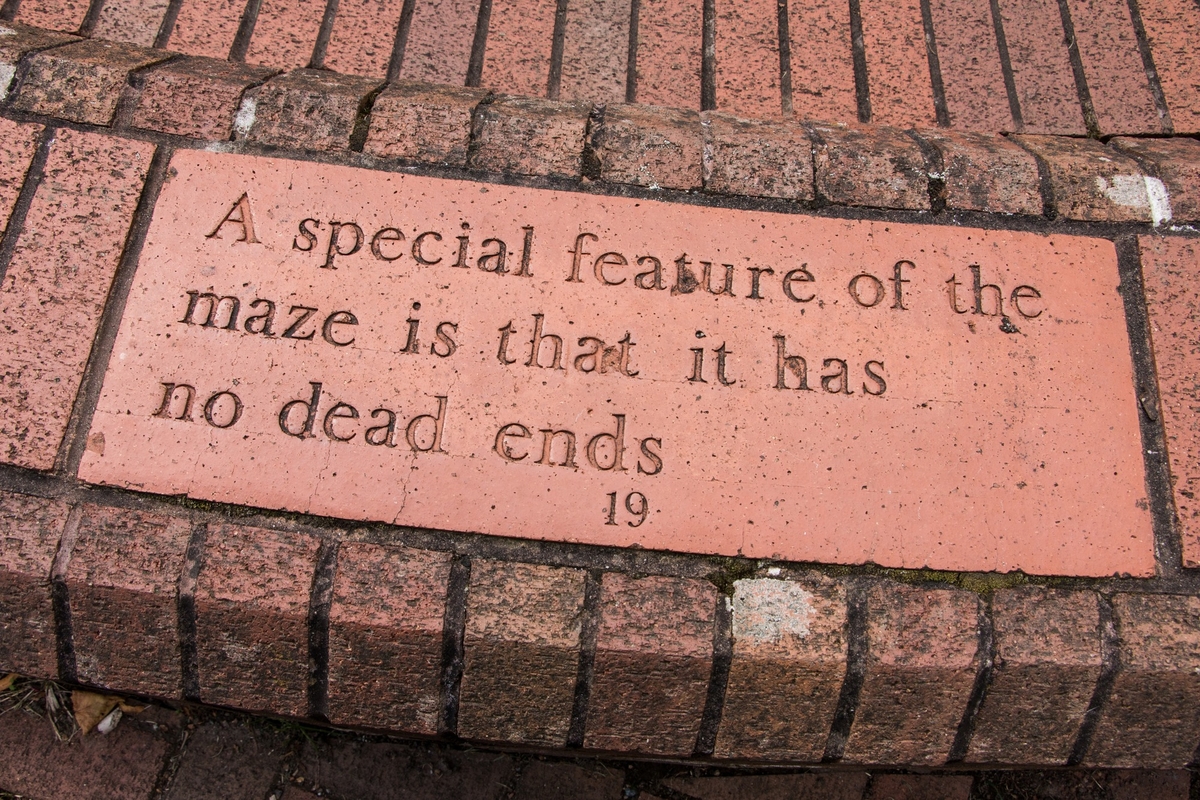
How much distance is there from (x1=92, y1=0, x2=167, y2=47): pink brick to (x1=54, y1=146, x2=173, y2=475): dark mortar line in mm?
640

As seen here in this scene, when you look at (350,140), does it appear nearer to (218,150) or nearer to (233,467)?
(218,150)

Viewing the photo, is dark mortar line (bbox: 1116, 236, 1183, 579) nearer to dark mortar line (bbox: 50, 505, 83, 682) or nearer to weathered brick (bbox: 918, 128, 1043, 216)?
weathered brick (bbox: 918, 128, 1043, 216)

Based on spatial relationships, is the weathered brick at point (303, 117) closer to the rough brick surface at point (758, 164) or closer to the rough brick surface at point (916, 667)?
the rough brick surface at point (758, 164)

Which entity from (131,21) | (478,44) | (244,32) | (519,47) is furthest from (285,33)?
(519,47)

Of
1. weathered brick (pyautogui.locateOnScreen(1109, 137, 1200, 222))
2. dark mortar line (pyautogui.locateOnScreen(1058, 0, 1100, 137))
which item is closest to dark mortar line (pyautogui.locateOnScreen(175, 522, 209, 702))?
weathered brick (pyautogui.locateOnScreen(1109, 137, 1200, 222))

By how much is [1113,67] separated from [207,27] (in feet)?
7.84

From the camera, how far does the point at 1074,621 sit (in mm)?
1561

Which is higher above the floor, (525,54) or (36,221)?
(525,54)

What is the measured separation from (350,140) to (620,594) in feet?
3.58

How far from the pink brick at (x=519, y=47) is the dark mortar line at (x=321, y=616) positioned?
50.3 inches

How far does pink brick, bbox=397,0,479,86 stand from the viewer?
86.0 inches

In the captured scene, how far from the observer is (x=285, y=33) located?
2195 millimetres

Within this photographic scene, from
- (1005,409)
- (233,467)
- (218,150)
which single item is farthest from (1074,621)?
(218,150)

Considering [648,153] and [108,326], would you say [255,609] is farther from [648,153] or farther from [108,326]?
[648,153]
